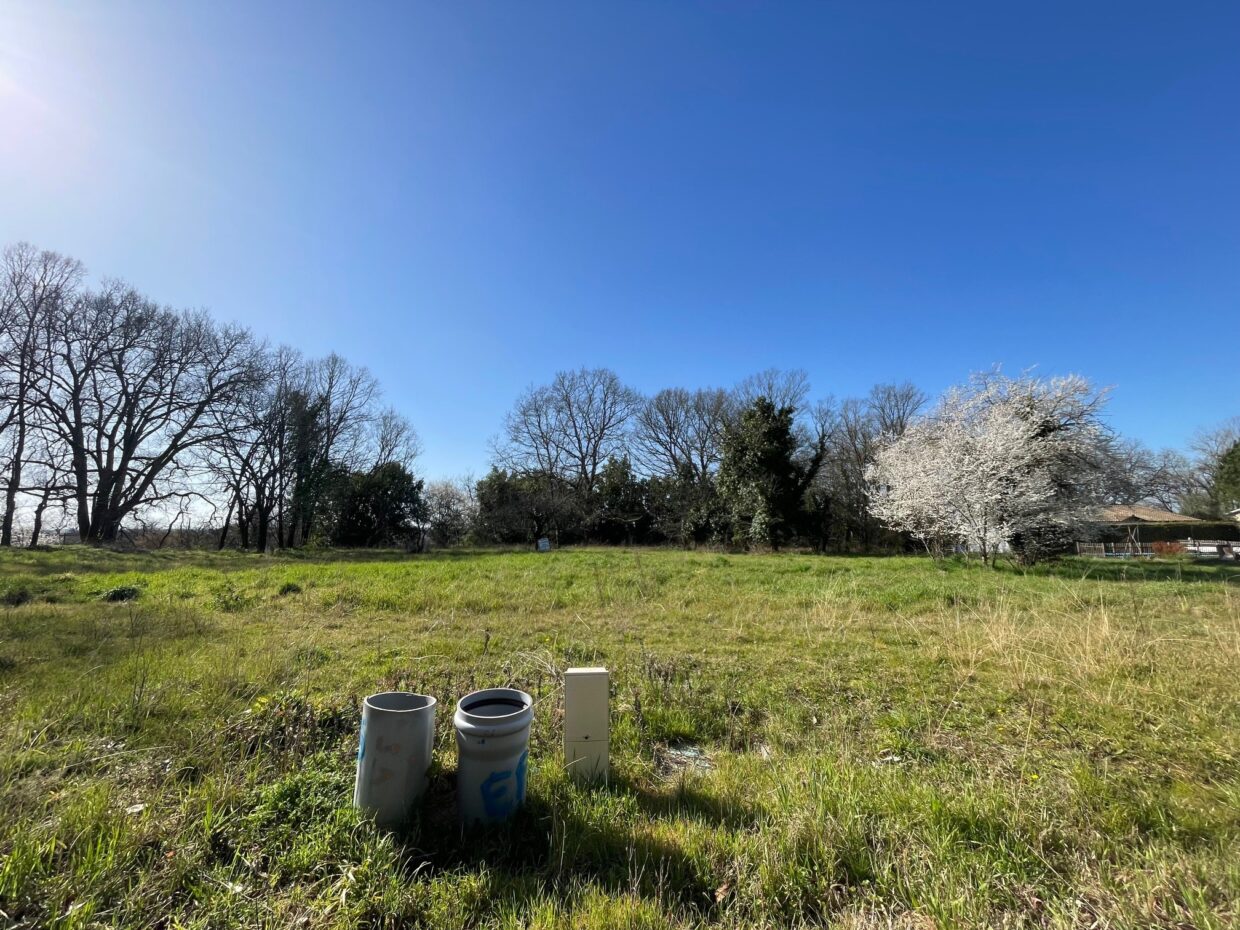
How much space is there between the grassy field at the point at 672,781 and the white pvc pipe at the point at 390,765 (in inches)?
4.0

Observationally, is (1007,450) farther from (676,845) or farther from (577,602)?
(676,845)

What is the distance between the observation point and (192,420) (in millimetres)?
24734

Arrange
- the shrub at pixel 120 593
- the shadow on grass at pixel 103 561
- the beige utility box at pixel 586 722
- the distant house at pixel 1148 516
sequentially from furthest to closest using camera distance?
1. the distant house at pixel 1148 516
2. the shadow on grass at pixel 103 561
3. the shrub at pixel 120 593
4. the beige utility box at pixel 586 722

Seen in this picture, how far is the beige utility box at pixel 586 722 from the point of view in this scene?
10.2ft

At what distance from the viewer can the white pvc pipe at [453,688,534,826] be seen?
2.47 metres

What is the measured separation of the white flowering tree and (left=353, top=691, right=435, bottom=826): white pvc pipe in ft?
58.3

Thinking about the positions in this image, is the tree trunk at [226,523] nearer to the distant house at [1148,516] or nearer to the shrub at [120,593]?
the shrub at [120,593]

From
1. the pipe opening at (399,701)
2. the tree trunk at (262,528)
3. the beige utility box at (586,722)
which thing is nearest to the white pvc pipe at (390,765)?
the pipe opening at (399,701)

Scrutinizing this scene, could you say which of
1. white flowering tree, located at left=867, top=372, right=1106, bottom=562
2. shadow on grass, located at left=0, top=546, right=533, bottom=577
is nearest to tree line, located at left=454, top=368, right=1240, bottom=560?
white flowering tree, located at left=867, top=372, right=1106, bottom=562

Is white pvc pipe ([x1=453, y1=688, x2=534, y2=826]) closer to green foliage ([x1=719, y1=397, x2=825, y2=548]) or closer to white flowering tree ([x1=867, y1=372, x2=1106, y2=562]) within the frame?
white flowering tree ([x1=867, y1=372, x2=1106, y2=562])

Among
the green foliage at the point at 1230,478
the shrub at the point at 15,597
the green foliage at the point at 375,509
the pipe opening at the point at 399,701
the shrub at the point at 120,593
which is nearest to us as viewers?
the pipe opening at the point at 399,701

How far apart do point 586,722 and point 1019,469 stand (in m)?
17.8

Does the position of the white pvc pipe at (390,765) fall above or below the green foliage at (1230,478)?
below

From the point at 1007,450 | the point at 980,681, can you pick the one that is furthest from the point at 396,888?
the point at 1007,450
